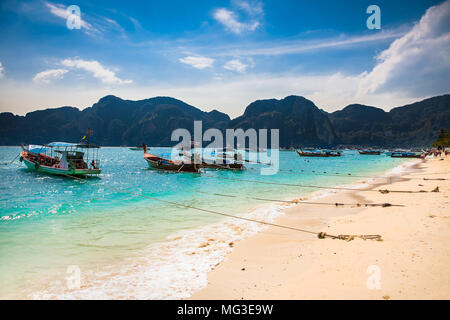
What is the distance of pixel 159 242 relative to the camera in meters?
9.73

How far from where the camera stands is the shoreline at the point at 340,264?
15.4 feet

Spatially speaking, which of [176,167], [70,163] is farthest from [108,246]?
[176,167]

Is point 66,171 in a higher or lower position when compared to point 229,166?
higher

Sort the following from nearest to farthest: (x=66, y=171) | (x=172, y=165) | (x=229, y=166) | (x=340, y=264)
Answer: (x=340, y=264) → (x=66, y=171) → (x=172, y=165) → (x=229, y=166)

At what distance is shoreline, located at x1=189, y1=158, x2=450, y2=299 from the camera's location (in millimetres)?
4691

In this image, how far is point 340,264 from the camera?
5977 mm

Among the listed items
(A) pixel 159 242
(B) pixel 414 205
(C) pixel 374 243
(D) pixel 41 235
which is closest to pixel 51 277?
(A) pixel 159 242

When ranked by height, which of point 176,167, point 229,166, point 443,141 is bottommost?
point 229,166

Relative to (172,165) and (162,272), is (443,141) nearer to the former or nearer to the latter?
(172,165)

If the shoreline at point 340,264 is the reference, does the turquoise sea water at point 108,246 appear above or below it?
below

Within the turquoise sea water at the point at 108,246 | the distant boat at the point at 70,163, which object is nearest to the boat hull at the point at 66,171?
the distant boat at the point at 70,163

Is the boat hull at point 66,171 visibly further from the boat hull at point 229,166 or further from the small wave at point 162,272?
the small wave at point 162,272

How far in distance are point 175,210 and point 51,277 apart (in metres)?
9.38
